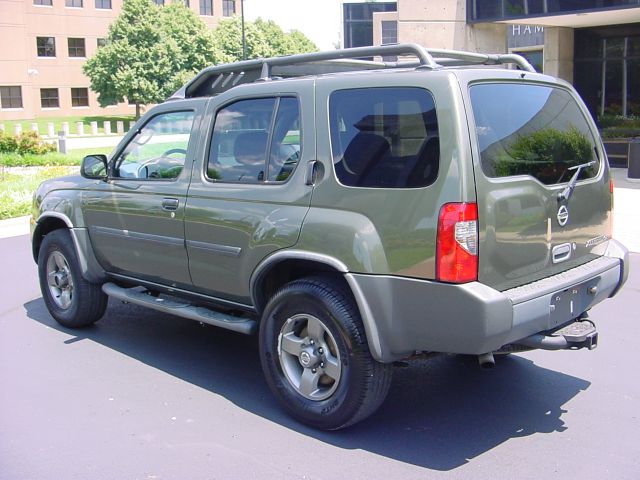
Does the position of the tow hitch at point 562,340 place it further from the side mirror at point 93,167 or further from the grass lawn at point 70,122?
the grass lawn at point 70,122

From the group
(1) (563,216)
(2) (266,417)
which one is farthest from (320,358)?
(1) (563,216)

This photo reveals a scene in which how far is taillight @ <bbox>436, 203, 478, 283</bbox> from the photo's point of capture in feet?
12.1

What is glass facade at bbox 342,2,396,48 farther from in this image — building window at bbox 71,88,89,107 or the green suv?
the green suv

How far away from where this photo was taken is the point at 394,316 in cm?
389

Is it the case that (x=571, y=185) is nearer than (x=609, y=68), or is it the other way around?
(x=571, y=185)

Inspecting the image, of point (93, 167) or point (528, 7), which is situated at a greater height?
point (528, 7)

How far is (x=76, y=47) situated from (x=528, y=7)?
58.3 m

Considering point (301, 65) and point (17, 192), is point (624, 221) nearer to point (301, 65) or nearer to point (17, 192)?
point (301, 65)

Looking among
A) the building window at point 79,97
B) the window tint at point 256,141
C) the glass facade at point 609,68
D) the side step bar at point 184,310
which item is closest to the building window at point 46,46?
the building window at point 79,97

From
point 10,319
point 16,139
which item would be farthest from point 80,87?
point 10,319

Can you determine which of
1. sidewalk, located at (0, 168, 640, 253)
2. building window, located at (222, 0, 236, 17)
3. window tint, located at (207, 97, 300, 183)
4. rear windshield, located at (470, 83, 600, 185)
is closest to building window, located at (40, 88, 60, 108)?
building window, located at (222, 0, 236, 17)

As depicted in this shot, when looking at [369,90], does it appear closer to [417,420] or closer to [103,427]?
[417,420]

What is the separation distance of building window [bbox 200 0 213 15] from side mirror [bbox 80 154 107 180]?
7391 cm

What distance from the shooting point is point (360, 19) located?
72500 millimetres
